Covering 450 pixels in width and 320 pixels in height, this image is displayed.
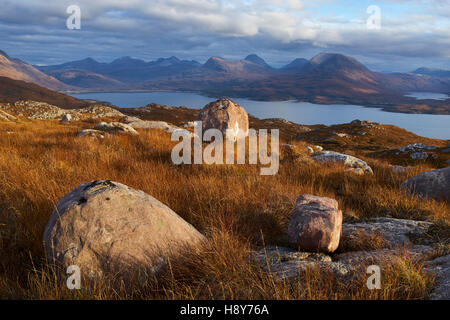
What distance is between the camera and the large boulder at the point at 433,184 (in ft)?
20.5

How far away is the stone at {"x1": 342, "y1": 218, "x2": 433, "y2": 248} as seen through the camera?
3.28 meters

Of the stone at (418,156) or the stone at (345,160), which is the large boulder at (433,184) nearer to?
the stone at (345,160)

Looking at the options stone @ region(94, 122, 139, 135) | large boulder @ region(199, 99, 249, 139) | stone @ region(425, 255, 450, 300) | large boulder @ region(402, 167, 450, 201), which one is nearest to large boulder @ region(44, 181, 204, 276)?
stone @ region(425, 255, 450, 300)

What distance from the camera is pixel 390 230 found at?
3.53 m

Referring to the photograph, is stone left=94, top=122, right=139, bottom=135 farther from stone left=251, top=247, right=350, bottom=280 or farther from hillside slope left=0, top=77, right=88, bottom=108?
hillside slope left=0, top=77, right=88, bottom=108

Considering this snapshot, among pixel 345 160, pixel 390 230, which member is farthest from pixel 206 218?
pixel 345 160

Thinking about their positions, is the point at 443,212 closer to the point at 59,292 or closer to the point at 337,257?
the point at 337,257

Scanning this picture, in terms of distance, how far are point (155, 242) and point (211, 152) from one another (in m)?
5.29

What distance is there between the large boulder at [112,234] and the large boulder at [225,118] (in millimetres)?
11314

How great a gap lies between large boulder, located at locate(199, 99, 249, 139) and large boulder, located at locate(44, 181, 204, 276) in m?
11.3

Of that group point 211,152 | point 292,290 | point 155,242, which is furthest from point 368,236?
point 211,152

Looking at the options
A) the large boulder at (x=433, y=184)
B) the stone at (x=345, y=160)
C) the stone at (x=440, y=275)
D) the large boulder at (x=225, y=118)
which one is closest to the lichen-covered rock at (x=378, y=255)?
the stone at (x=440, y=275)

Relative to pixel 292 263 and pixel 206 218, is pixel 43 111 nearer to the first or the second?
pixel 206 218
